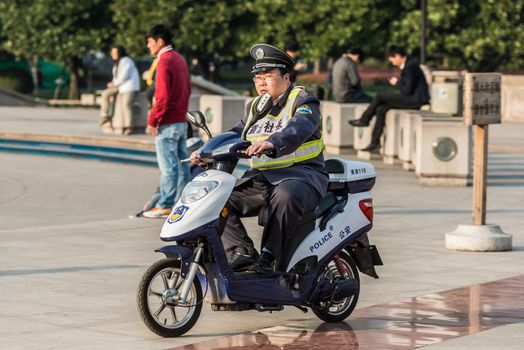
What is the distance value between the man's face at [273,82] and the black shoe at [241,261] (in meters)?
1.01

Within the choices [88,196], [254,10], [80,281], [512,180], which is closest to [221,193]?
[80,281]

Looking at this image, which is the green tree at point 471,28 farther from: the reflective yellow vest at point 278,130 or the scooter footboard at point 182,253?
the scooter footboard at point 182,253

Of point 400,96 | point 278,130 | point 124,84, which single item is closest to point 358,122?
point 400,96

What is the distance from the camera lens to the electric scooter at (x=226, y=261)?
305 inches

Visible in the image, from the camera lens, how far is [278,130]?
323 inches

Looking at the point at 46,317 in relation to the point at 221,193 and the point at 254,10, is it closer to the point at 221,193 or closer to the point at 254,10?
the point at 221,193

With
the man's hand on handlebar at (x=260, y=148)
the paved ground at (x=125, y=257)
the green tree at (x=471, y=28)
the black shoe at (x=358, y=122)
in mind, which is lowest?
the paved ground at (x=125, y=257)

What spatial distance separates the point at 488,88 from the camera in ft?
38.3

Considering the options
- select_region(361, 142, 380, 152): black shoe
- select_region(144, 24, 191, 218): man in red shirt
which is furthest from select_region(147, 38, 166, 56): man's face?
select_region(361, 142, 380, 152): black shoe

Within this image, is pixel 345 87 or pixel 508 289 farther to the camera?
pixel 345 87

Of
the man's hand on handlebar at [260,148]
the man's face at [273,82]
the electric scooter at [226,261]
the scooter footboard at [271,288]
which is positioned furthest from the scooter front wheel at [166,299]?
the man's face at [273,82]

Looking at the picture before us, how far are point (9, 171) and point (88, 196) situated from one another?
406 centimetres

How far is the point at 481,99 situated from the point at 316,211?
372 centimetres

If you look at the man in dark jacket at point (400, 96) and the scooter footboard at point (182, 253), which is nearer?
the scooter footboard at point (182, 253)
